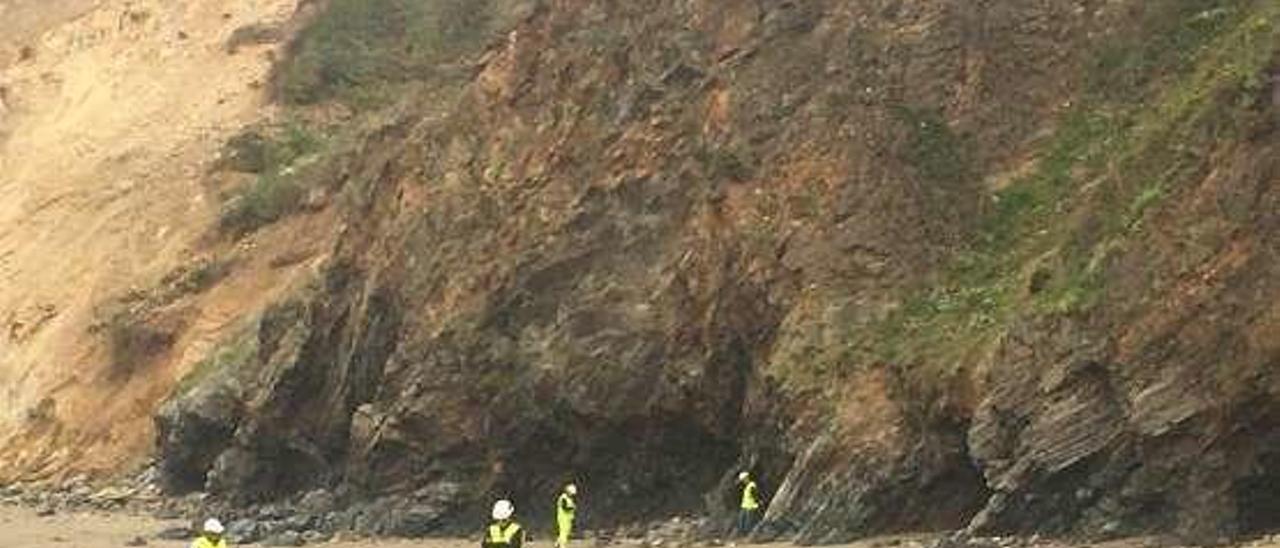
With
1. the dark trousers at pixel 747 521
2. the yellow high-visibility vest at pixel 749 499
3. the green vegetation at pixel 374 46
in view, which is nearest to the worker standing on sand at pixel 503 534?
the dark trousers at pixel 747 521

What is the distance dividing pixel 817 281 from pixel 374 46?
30.1 metres

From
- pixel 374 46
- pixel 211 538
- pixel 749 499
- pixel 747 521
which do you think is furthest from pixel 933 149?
pixel 374 46

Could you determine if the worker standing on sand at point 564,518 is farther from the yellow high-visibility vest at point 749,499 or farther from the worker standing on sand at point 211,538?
the worker standing on sand at point 211,538

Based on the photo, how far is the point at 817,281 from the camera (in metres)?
23.6

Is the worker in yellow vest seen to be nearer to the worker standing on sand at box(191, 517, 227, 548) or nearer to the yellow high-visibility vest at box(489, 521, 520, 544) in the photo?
the yellow high-visibility vest at box(489, 521, 520, 544)

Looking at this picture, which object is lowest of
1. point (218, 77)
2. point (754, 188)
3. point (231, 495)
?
point (231, 495)

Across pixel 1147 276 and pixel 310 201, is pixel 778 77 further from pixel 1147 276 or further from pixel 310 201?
pixel 310 201

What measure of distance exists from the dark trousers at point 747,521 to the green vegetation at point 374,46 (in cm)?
2735

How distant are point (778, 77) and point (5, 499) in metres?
18.9

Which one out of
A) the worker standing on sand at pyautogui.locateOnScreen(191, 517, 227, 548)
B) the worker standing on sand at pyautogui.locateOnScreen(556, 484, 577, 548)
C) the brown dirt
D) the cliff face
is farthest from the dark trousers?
the brown dirt

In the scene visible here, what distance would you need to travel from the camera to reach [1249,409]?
683 inches

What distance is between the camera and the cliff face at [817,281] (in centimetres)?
1862

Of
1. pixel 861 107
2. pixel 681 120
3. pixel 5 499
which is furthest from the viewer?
pixel 5 499

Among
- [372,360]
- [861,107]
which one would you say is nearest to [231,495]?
[372,360]
